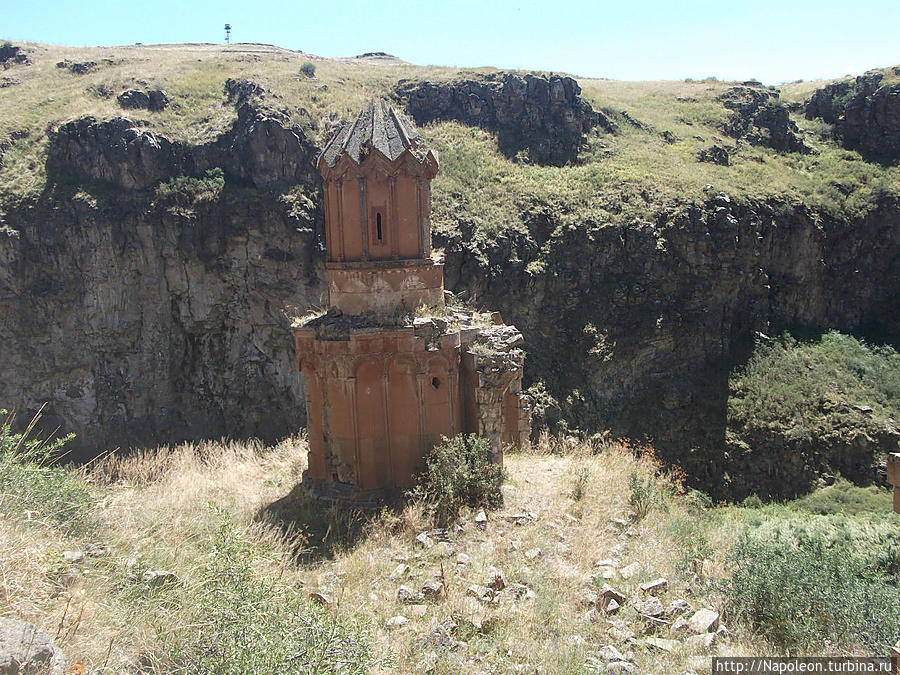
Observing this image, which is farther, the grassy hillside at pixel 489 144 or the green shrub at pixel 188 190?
the grassy hillside at pixel 489 144

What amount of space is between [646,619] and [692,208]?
754 inches

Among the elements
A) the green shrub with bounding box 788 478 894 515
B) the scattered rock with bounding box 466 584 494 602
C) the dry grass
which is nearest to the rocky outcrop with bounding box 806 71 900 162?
the green shrub with bounding box 788 478 894 515

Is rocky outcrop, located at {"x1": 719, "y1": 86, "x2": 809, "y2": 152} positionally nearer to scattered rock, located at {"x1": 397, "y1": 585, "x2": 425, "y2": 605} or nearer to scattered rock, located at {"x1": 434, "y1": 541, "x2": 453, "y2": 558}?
scattered rock, located at {"x1": 434, "y1": 541, "x2": 453, "y2": 558}

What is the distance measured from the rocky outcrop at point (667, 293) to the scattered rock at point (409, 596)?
46.1 feet

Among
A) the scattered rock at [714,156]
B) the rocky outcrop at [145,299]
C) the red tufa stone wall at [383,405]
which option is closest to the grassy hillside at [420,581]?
the red tufa stone wall at [383,405]

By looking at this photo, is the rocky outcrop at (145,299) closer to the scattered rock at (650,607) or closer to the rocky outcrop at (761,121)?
the scattered rock at (650,607)

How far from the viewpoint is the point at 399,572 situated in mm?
5484

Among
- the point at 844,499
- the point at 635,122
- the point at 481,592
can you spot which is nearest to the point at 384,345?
the point at 481,592

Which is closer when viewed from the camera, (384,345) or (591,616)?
(591,616)

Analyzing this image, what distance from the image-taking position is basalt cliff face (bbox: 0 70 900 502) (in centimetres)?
2055

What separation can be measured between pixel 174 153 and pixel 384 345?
19.7m

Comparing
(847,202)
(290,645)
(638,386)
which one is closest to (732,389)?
(638,386)

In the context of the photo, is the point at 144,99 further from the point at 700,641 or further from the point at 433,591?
the point at 700,641

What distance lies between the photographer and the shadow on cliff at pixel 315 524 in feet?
20.3
